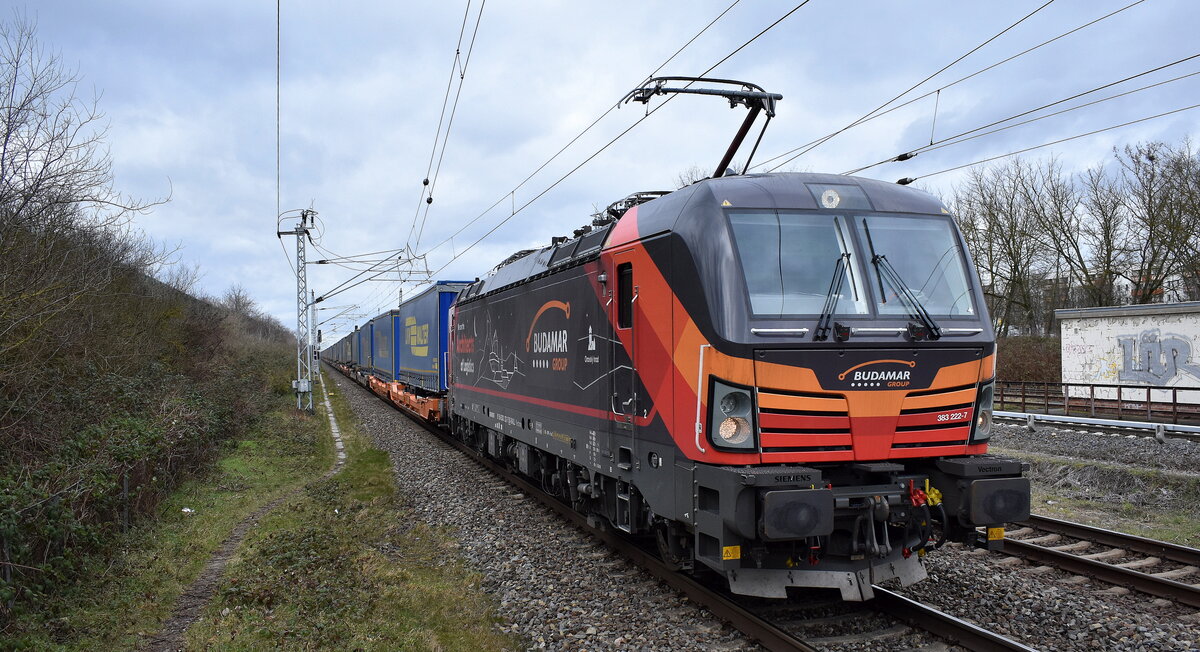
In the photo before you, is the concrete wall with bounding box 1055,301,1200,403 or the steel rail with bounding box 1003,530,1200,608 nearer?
the steel rail with bounding box 1003,530,1200,608

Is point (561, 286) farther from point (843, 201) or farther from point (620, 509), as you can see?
point (843, 201)

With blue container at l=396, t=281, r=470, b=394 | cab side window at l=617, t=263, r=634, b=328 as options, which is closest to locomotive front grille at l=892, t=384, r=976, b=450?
cab side window at l=617, t=263, r=634, b=328

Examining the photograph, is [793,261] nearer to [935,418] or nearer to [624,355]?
[935,418]

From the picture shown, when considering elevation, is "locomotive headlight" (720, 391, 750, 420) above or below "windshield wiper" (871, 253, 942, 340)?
below

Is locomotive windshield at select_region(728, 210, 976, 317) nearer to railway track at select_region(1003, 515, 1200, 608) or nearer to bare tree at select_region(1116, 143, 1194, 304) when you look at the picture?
railway track at select_region(1003, 515, 1200, 608)

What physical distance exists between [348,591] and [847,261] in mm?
5485

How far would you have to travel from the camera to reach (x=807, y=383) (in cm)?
513

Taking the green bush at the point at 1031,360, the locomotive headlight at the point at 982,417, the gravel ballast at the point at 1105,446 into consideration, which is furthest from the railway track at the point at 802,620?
the green bush at the point at 1031,360

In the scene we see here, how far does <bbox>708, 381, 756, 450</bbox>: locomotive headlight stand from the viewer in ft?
16.7

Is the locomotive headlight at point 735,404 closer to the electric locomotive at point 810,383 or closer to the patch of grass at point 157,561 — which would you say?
the electric locomotive at point 810,383

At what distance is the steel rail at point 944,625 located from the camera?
15.9 ft

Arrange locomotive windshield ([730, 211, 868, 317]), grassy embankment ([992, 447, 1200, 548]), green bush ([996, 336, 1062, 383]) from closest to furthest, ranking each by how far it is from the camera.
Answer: locomotive windshield ([730, 211, 868, 317]), grassy embankment ([992, 447, 1200, 548]), green bush ([996, 336, 1062, 383])

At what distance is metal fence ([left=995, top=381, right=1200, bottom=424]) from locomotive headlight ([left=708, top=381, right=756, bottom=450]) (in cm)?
1429

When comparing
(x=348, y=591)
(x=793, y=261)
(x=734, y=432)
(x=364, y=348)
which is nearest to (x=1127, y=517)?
(x=793, y=261)
